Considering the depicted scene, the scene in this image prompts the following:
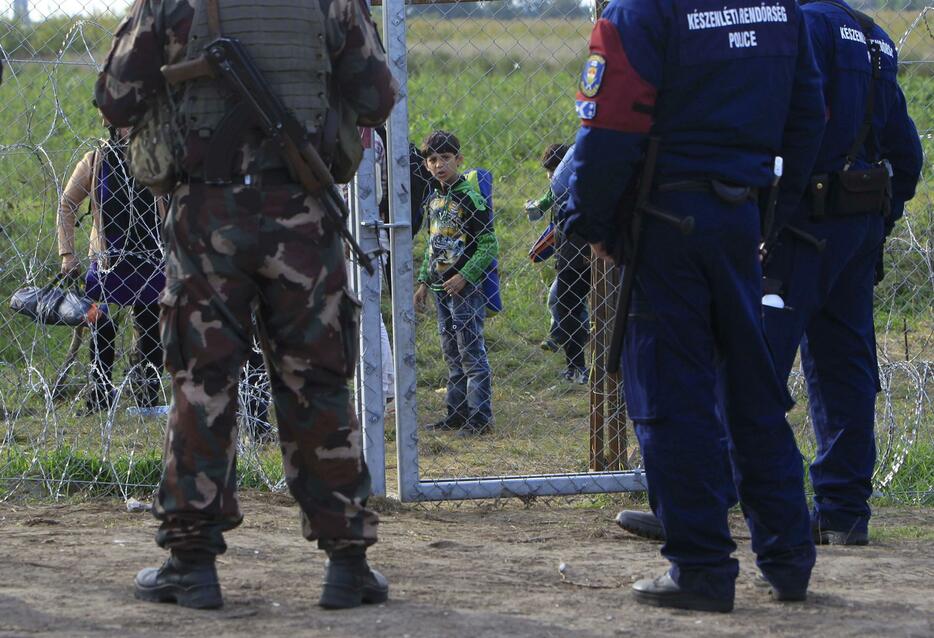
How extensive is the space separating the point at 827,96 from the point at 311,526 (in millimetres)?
2376

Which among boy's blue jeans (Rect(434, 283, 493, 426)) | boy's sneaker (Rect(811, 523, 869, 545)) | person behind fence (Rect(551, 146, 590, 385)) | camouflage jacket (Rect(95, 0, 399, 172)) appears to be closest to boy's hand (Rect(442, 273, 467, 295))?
boy's blue jeans (Rect(434, 283, 493, 426))

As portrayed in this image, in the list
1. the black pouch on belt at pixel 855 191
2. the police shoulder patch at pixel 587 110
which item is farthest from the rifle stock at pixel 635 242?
the black pouch on belt at pixel 855 191

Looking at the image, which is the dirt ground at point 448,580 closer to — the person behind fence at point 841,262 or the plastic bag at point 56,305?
the person behind fence at point 841,262

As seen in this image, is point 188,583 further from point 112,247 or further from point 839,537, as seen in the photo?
point 112,247

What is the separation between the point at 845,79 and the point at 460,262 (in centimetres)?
318

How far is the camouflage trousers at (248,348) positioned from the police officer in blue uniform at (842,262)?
158 cm

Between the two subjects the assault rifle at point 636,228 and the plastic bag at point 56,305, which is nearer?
the assault rifle at point 636,228

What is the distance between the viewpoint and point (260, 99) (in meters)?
3.53

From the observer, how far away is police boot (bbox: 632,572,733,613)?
3775 millimetres

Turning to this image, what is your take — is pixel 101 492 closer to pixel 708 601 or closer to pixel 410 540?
pixel 410 540

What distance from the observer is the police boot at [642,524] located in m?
4.85

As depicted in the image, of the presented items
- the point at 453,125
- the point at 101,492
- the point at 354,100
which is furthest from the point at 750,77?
the point at 453,125

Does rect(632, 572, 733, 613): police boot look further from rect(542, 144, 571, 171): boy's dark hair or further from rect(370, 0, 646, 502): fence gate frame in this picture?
rect(542, 144, 571, 171): boy's dark hair

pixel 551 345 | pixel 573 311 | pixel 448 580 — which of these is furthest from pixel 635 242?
pixel 551 345
